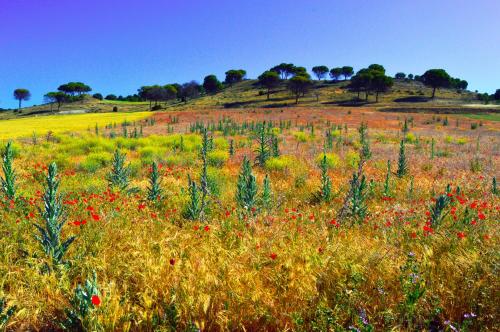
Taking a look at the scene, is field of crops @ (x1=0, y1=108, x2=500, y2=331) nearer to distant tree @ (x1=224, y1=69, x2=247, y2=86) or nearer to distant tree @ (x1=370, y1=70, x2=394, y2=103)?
distant tree @ (x1=370, y1=70, x2=394, y2=103)

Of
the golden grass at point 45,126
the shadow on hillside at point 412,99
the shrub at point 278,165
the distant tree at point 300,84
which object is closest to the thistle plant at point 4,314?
the shrub at point 278,165

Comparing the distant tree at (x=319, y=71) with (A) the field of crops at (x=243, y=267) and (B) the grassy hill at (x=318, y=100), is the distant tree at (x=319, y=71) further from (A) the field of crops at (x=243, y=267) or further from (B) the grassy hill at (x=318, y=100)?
(A) the field of crops at (x=243, y=267)

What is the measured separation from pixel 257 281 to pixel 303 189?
556 cm

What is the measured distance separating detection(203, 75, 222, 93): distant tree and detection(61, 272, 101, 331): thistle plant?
114613mm

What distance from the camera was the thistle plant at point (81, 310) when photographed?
2703mm

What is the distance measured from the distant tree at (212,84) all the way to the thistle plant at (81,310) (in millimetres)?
114613

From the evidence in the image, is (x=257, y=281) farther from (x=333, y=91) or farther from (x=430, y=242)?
(x=333, y=91)

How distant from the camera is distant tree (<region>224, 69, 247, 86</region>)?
129 metres

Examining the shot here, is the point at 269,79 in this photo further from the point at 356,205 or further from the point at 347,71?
the point at 356,205

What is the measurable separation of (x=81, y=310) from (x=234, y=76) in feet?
437

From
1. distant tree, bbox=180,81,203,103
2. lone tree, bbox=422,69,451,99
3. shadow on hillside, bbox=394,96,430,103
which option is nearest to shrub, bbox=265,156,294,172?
shadow on hillside, bbox=394,96,430,103

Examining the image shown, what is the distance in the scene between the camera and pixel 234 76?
130625 millimetres

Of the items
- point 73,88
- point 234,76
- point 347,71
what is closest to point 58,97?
point 73,88

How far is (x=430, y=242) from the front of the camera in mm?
4195
